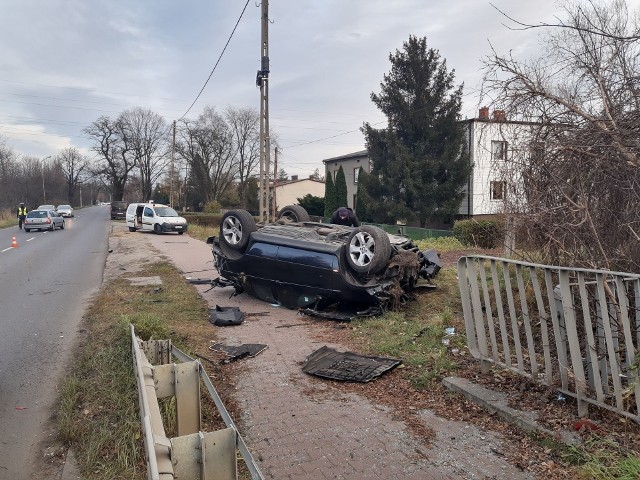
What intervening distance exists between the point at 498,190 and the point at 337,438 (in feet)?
9.99

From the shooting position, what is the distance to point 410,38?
30.4 meters

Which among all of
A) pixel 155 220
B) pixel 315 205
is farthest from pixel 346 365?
pixel 315 205

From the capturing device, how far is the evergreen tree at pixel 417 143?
28781 millimetres

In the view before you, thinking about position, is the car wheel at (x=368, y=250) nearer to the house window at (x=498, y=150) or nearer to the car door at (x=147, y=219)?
the house window at (x=498, y=150)

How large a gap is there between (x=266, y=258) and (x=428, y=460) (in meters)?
5.28

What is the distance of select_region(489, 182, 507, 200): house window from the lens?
5.19 metres

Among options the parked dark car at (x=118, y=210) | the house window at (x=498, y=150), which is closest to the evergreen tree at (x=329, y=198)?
the parked dark car at (x=118, y=210)

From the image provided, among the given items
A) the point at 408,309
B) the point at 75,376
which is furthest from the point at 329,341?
the point at 75,376

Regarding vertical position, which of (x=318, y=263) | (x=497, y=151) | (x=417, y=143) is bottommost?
(x=318, y=263)

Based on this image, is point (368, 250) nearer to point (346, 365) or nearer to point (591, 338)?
point (346, 365)

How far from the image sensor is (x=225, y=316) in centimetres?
754

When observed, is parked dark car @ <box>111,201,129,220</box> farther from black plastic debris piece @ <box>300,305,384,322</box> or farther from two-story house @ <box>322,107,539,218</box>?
two-story house @ <box>322,107,539,218</box>

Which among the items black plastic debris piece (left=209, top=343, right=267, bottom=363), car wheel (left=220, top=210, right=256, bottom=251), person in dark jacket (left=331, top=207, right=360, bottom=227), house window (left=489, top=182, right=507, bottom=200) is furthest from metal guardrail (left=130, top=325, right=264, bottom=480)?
person in dark jacket (left=331, top=207, right=360, bottom=227)

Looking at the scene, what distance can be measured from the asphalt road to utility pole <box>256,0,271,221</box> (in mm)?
5529
